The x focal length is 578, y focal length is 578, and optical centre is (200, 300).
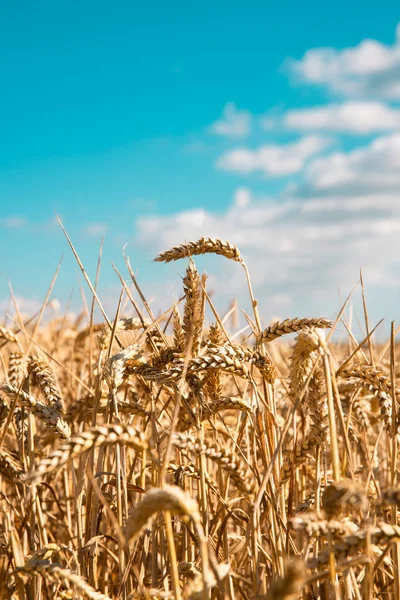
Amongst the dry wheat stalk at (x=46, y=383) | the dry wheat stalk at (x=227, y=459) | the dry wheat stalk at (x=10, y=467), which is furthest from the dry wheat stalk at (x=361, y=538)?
the dry wheat stalk at (x=10, y=467)

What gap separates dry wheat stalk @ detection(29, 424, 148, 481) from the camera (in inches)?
36.2

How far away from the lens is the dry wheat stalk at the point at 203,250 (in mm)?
1698

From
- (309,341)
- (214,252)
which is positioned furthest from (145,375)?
(309,341)

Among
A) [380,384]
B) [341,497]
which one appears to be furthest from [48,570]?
[380,384]

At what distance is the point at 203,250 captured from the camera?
1731mm

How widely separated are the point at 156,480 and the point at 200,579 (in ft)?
1.45

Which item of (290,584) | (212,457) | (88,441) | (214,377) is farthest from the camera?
(214,377)

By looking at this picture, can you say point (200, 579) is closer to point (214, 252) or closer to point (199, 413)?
point (199, 413)

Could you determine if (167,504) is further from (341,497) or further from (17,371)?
(17,371)

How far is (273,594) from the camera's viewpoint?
0.73m

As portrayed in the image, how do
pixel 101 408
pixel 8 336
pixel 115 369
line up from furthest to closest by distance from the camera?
pixel 8 336 < pixel 101 408 < pixel 115 369

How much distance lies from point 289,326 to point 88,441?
77 cm

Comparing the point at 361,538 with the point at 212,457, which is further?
the point at 212,457

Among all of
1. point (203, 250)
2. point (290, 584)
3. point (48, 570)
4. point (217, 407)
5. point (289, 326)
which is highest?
point (203, 250)
